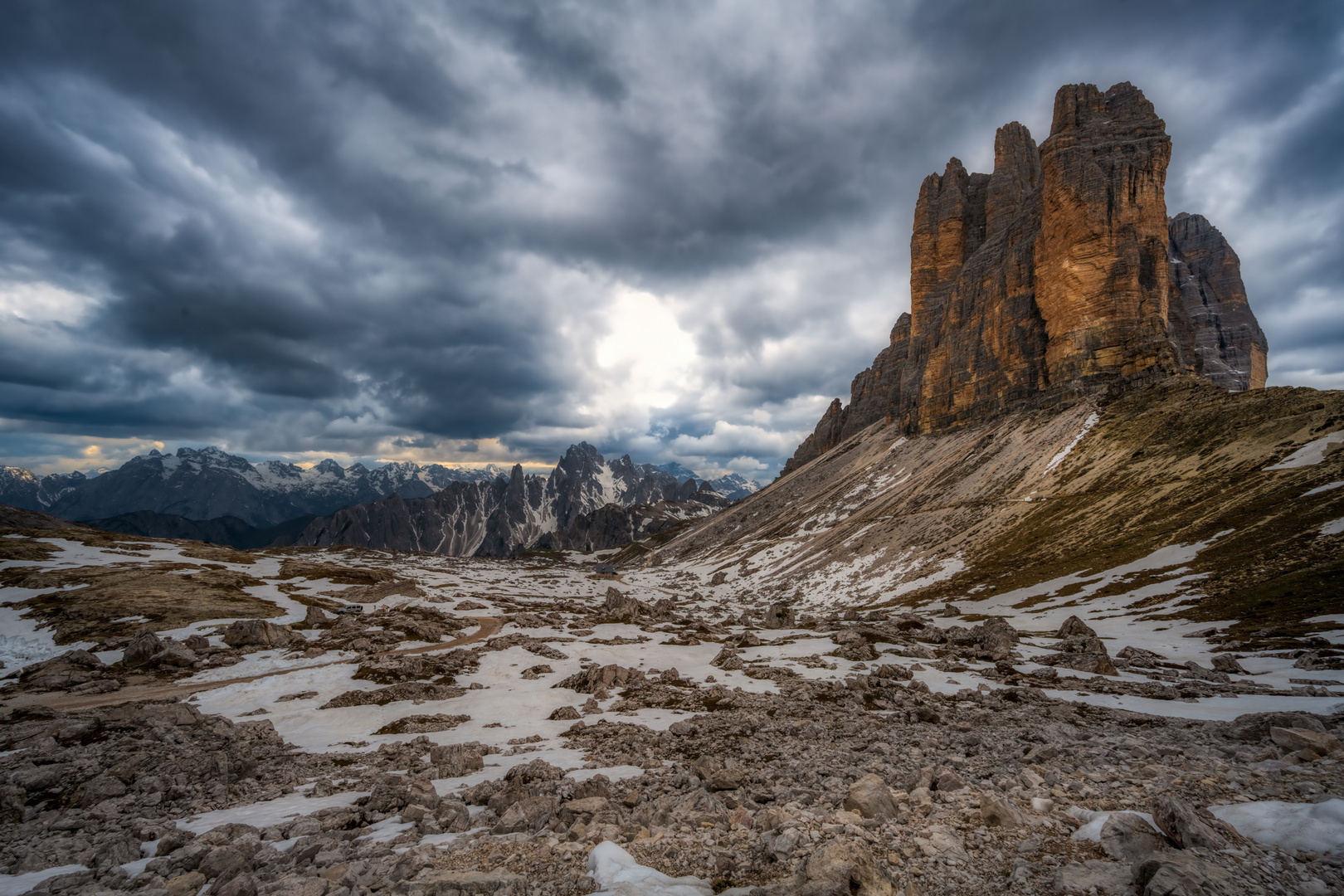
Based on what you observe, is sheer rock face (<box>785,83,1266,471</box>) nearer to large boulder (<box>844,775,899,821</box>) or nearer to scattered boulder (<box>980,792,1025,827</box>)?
scattered boulder (<box>980,792,1025,827</box>)

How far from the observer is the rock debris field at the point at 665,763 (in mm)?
7355

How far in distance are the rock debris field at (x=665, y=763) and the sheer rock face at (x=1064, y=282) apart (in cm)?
8974

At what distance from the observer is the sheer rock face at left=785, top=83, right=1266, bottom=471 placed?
97812 millimetres

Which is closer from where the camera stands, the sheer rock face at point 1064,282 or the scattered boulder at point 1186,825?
the scattered boulder at point 1186,825

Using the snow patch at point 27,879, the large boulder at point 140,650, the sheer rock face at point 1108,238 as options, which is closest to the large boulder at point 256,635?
the large boulder at point 140,650

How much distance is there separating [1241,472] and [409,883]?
8225cm

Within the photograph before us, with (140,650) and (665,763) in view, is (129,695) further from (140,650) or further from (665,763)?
(665,763)

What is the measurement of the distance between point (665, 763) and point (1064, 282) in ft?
422

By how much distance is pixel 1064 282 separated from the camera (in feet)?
342

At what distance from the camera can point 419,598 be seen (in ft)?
202

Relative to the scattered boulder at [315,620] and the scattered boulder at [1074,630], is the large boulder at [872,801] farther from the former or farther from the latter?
the scattered boulder at [315,620]

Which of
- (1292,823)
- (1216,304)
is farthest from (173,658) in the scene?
(1216,304)

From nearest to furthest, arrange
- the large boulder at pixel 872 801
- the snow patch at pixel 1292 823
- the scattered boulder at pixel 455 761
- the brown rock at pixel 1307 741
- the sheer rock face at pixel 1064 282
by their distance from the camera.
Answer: the snow patch at pixel 1292 823, the large boulder at pixel 872 801, the brown rock at pixel 1307 741, the scattered boulder at pixel 455 761, the sheer rock face at pixel 1064 282

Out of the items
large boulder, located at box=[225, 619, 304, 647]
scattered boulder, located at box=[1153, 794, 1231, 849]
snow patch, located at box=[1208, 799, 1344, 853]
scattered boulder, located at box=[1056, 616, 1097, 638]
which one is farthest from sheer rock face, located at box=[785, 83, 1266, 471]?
large boulder, located at box=[225, 619, 304, 647]
